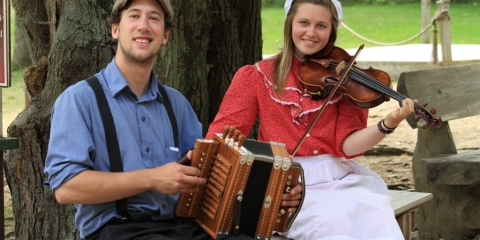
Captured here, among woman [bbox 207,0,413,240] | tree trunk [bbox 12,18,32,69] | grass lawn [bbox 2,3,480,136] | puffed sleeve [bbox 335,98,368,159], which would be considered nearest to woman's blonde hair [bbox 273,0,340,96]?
woman [bbox 207,0,413,240]

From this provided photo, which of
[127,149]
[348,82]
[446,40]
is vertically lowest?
[127,149]

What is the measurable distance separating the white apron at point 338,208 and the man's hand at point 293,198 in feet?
0.88

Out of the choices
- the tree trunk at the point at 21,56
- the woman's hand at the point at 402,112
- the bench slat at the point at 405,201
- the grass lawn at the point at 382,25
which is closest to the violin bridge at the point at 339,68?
the woman's hand at the point at 402,112

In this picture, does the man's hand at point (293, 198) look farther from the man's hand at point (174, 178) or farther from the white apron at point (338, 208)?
the man's hand at point (174, 178)

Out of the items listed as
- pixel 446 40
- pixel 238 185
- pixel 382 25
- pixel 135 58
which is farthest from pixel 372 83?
pixel 382 25

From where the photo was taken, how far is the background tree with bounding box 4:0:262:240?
4.09m

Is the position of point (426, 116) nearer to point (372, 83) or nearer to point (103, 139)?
point (372, 83)

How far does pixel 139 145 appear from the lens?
299 cm

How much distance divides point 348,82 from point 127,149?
118cm

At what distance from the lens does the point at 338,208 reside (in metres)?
3.30

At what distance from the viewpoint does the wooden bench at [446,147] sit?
4938 mm

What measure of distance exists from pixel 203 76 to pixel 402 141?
15.9ft

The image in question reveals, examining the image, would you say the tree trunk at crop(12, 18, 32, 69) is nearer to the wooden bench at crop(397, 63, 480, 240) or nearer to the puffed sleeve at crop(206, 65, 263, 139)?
the wooden bench at crop(397, 63, 480, 240)

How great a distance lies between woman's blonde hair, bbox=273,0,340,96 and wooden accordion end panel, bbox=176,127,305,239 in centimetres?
69
